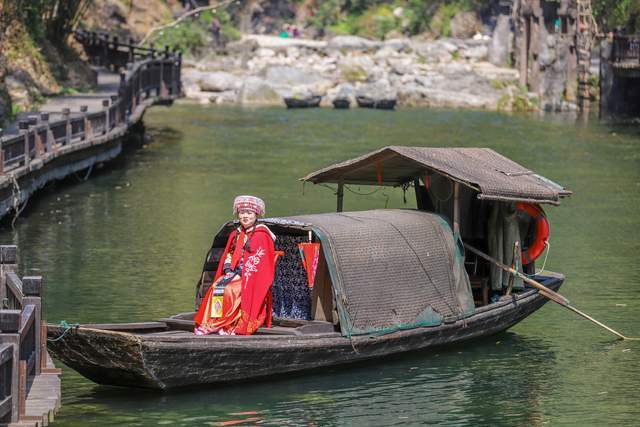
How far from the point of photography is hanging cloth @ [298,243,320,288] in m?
14.7

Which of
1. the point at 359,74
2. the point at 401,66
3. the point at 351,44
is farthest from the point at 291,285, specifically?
the point at 351,44

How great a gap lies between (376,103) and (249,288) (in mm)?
47943

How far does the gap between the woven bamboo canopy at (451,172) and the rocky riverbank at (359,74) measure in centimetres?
4502

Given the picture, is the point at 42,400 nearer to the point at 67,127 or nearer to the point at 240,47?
the point at 67,127

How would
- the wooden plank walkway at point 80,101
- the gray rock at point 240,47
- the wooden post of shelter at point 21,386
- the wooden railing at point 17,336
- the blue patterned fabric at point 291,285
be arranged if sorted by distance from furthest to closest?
the gray rock at point 240,47, the wooden plank walkway at point 80,101, the blue patterned fabric at point 291,285, the wooden post of shelter at point 21,386, the wooden railing at point 17,336

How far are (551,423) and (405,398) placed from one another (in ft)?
5.06

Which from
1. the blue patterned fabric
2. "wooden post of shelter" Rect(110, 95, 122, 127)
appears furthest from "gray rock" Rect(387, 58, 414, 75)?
the blue patterned fabric

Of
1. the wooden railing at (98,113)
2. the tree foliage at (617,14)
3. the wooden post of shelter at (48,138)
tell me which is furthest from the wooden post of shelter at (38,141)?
Answer: the tree foliage at (617,14)

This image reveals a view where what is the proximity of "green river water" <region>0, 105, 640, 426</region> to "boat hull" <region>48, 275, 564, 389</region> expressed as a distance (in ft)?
0.88

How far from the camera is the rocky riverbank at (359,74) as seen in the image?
207 ft

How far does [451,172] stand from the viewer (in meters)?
15.5

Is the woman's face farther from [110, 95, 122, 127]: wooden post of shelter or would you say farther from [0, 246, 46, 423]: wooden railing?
[110, 95, 122, 127]: wooden post of shelter

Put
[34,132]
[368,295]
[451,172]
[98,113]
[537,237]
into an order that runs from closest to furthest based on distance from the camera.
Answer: [368,295], [451,172], [537,237], [34,132], [98,113]

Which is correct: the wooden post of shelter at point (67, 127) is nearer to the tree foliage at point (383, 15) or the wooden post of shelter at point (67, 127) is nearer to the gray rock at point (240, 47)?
the gray rock at point (240, 47)
